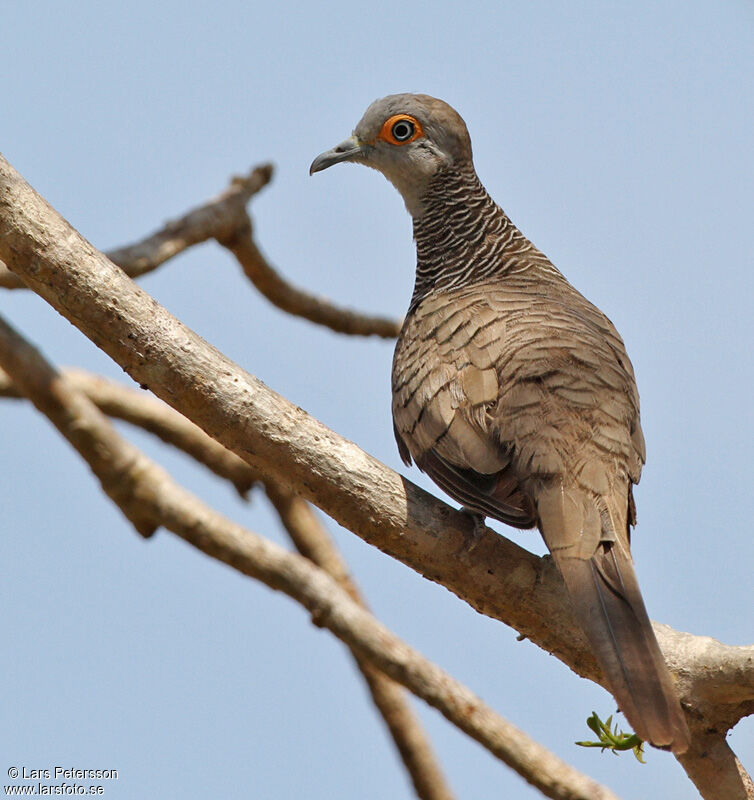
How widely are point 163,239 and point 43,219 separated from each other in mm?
2910

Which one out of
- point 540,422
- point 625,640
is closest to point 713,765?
point 625,640

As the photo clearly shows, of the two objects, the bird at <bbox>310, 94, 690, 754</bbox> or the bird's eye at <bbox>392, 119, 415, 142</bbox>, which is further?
the bird's eye at <bbox>392, 119, 415, 142</bbox>

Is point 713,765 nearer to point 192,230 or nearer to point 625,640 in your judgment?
point 625,640

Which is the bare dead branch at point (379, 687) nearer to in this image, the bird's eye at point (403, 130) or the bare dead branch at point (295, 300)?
the bare dead branch at point (295, 300)

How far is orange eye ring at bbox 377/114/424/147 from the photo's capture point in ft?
18.2

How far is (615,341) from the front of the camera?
4.61m

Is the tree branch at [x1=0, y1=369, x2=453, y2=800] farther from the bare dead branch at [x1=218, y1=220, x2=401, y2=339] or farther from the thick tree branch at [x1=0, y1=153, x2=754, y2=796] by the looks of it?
the thick tree branch at [x1=0, y1=153, x2=754, y2=796]

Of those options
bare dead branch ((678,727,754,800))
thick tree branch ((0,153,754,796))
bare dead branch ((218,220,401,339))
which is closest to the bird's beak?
bare dead branch ((218,220,401,339))

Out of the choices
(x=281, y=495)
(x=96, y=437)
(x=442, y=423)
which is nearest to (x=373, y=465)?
(x=442, y=423)

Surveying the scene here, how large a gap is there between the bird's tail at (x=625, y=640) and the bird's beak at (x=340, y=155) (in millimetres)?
2837

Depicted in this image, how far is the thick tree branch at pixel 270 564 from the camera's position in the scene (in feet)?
15.1

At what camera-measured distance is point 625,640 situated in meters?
3.23

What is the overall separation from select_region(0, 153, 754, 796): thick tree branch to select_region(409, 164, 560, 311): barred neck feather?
1575 millimetres

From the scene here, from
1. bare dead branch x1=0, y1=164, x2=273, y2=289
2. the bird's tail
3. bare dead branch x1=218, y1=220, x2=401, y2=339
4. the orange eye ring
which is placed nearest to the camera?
the bird's tail
